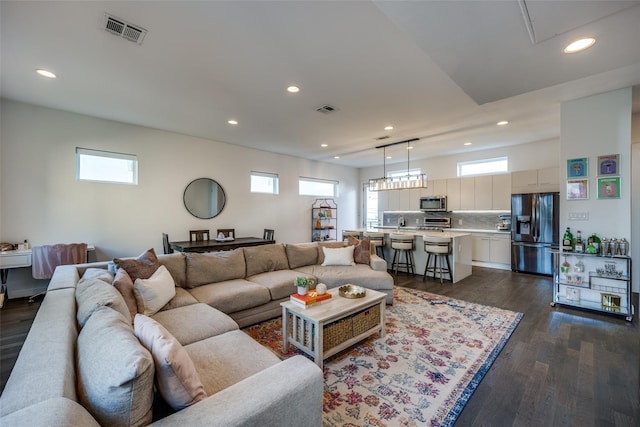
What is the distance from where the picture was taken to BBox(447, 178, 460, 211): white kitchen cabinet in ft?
21.8

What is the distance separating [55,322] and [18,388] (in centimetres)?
62

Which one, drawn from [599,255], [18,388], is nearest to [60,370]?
[18,388]

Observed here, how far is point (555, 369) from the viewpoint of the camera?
7.34ft

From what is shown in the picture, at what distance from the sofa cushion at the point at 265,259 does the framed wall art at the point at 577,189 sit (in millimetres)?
4018

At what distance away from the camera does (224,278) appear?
3.32m

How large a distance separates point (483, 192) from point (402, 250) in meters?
2.63

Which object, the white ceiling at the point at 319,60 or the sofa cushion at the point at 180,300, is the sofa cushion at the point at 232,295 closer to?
the sofa cushion at the point at 180,300

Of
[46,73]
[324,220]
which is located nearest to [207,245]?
[46,73]

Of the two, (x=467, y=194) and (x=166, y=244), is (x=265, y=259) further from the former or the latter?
(x=467, y=194)

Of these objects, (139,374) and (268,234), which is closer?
(139,374)

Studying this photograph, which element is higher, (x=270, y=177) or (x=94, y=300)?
(x=270, y=177)

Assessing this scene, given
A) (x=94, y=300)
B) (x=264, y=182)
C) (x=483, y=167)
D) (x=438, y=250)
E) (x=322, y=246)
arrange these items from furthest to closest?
(x=483, y=167) → (x=264, y=182) → (x=438, y=250) → (x=322, y=246) → (x=94, y=300)

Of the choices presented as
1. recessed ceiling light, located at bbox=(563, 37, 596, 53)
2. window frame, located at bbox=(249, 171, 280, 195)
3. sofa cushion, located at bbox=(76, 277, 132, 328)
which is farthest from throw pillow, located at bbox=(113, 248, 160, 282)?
recessed ceiling light, located at bbox=(563, 37, 596, 53)

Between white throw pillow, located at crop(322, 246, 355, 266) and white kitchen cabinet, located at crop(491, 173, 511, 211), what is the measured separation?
4028 mm
